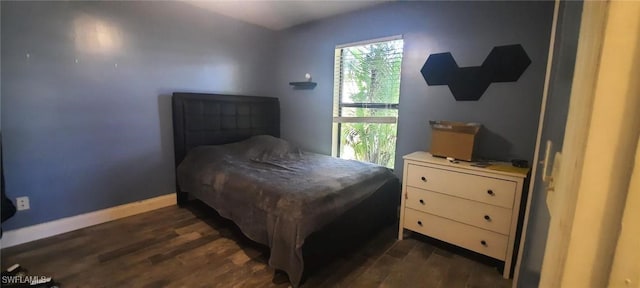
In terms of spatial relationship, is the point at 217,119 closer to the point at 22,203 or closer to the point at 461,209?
the point at 22,203

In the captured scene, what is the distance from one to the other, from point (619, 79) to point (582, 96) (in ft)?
0.19

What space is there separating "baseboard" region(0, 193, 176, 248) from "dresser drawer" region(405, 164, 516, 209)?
2.69 meters

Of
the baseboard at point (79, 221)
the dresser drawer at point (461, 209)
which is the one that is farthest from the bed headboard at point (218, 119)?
the dresser drawer at point (461, 209)

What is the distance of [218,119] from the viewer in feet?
10.7

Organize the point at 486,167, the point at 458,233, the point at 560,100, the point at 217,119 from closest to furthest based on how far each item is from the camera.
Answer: the point at 560,100
the point at 486,167
the point at 458,233
the point at 217,119

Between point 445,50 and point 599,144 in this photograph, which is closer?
point 599,144

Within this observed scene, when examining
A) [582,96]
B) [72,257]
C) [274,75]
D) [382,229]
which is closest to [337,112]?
[274,75]

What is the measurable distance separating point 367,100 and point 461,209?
1575 millimetres

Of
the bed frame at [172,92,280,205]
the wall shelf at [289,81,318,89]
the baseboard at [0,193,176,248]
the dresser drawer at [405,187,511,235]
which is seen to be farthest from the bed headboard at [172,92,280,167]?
the dresser drawer at [405,187,511,235]

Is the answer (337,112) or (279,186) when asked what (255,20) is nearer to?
(337,112)

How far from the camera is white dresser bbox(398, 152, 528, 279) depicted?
187 centimetres

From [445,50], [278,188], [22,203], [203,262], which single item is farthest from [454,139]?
[22,203]

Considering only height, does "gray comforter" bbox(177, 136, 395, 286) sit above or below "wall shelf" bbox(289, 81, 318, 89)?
below

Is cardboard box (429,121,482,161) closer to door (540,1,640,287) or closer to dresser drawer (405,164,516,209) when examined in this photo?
dresser drawer (405,164,516,209)
